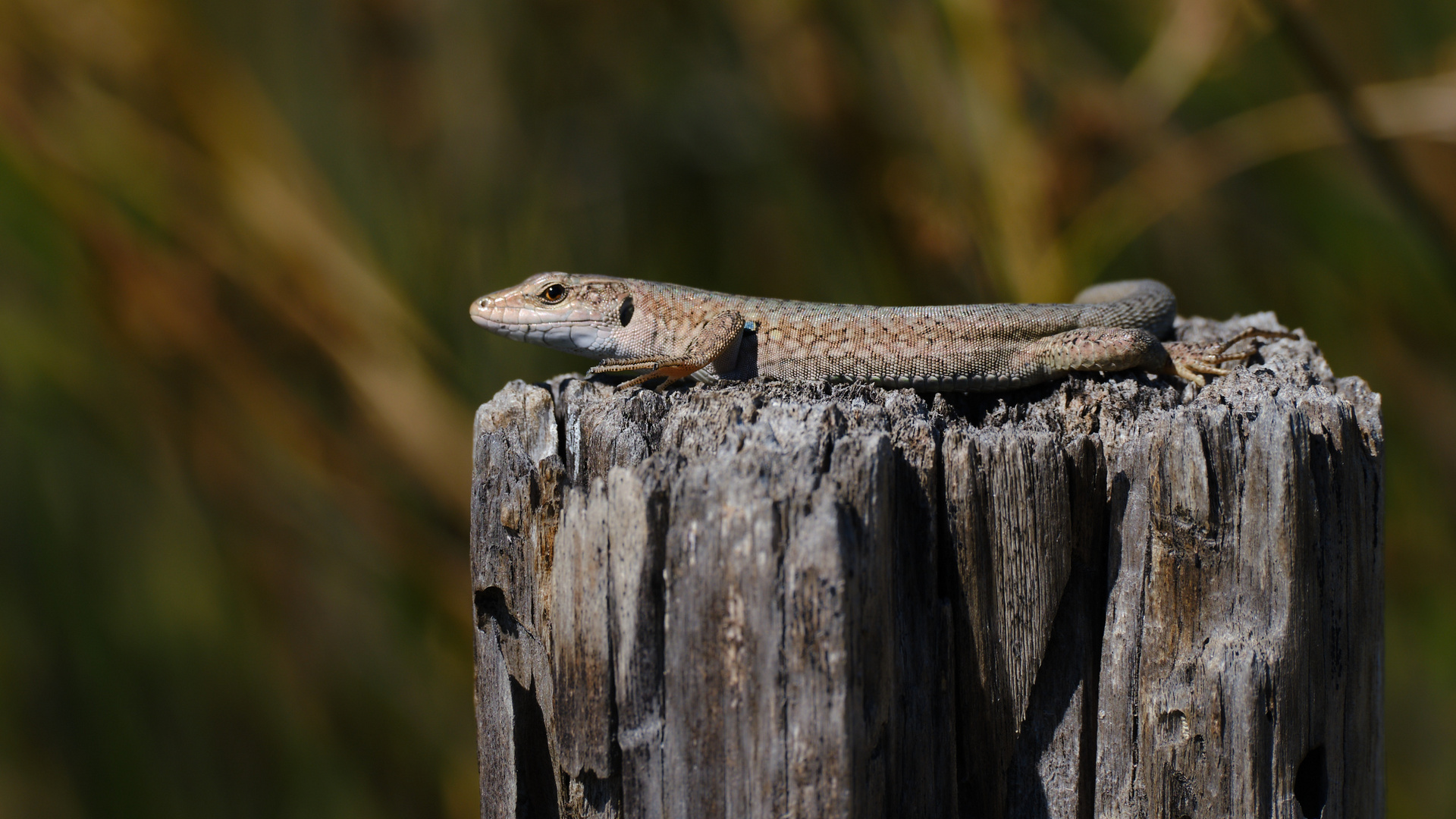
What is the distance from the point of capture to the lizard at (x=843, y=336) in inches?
97.4

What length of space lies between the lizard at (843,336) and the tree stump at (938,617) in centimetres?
67

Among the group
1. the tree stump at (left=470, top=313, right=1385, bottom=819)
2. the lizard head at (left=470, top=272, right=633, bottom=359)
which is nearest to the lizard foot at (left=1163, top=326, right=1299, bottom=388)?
the tree stump at (left=470, top=313, right=1385, bottom=819)

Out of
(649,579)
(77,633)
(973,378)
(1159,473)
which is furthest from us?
(77,633)

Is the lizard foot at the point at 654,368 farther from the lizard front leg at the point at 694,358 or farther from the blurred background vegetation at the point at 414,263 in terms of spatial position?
the blurred background vegetation at the point at 414,263

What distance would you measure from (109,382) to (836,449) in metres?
4.00

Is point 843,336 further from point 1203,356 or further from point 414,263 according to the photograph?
point 414,263

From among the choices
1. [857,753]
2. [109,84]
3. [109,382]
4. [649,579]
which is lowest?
[857,753]

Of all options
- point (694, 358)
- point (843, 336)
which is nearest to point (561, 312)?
point (694, 358)

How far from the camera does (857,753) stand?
4.67 feet

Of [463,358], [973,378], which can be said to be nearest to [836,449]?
[973,378]

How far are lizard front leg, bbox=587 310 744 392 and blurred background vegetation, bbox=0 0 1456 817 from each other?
1668 mm

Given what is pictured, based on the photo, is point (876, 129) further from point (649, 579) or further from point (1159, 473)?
point (649, 579)

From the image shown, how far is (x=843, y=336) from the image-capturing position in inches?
107

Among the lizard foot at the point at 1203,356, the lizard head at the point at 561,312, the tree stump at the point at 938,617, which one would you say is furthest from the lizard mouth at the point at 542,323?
the lizard foot at the point at 1203,356
